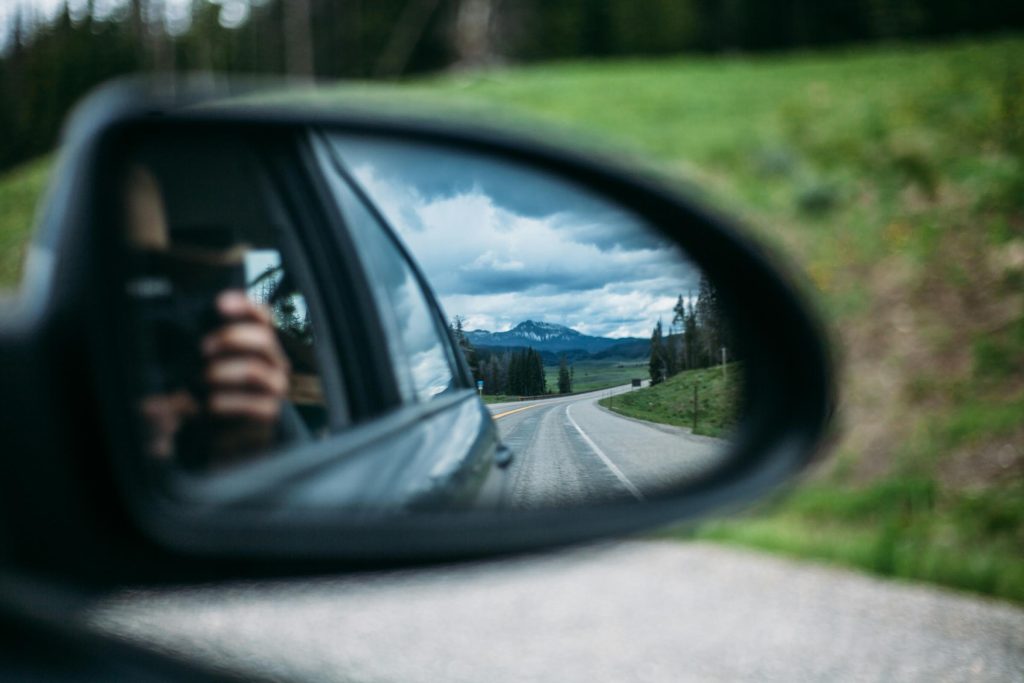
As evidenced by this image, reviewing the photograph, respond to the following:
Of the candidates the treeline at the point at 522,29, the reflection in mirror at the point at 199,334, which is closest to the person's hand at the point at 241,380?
the reflection in mirror at the point at 199,334

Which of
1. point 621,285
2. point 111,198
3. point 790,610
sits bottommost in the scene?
point 790,610

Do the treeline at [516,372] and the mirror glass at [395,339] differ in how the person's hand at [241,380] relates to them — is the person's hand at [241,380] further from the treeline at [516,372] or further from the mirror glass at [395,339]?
the treeline at [516,372]

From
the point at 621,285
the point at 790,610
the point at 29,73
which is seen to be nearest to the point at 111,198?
the point at 621,285

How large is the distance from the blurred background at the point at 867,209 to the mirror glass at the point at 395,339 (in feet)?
0.97

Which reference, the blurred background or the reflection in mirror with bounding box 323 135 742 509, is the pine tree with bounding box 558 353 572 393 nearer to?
the reflection in mirror with bounding box 323 135 742 509

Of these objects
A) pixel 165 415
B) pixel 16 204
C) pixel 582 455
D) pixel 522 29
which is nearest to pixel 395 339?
pixel 582 455

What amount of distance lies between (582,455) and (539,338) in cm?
23

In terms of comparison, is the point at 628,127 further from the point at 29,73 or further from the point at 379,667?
the point at 379,667

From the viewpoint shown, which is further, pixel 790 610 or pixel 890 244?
pixel 890 244

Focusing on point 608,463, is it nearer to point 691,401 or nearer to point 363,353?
point 691,401

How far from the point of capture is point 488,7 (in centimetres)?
3969

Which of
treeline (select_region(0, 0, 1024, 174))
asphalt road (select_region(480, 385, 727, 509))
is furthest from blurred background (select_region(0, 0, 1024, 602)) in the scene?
treeline (select_region(0, 0, 1024, 174))

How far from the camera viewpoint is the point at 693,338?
157 centimetres

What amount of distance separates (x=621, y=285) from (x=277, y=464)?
62 centimetres
